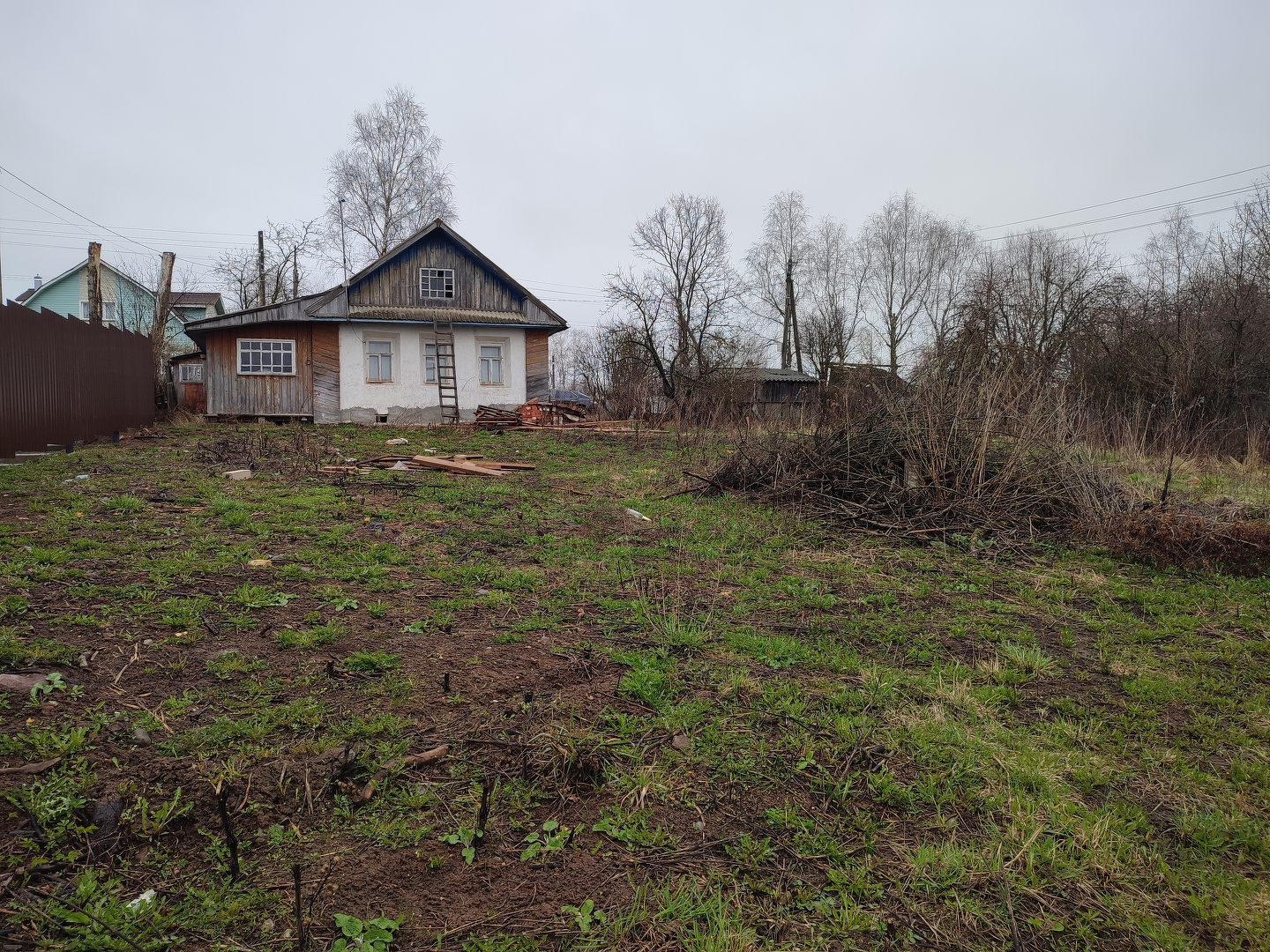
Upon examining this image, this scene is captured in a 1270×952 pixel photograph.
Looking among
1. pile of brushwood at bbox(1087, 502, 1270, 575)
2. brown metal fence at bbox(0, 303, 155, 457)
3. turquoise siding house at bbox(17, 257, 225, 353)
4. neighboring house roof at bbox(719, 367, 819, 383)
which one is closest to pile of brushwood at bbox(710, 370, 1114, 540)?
pile of brushwood at bbox(1087, 502, 1270, 575)

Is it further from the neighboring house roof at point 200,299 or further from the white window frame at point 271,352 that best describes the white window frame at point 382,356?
the neighboring house roof at point 200,299

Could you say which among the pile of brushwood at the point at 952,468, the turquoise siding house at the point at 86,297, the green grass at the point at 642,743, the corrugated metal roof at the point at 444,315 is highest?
the turquoise siding house at the point at 86,297

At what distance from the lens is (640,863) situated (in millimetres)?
2387

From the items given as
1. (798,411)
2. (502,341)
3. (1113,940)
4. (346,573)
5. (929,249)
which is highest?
(929,249)

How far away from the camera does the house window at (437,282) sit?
2153cm

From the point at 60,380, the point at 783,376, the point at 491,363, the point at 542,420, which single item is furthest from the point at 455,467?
the point at 783,376

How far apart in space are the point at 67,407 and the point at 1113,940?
14596mm

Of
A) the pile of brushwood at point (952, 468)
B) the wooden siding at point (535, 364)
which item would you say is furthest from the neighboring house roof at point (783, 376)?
the pile of brushwood at point (952, 468)

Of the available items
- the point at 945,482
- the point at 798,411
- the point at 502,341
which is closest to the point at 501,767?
the point at 945,482

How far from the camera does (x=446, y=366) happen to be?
834 inches

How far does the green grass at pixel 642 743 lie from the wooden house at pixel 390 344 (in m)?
15.6

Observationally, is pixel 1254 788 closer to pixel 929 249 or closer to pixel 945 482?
pixel 945 482

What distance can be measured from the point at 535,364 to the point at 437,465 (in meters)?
12.3

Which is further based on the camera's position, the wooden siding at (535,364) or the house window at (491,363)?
the wooden siding at (535,364)
